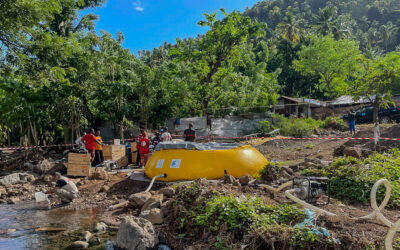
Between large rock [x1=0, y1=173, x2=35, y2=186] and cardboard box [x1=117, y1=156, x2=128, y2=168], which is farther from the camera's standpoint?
cardboard box [x1=117, y1=156, x2=128, y2=168]

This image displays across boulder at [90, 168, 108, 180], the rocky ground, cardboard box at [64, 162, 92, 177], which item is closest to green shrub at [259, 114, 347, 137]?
the rocky ground

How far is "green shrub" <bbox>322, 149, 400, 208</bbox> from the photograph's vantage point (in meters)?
6.02

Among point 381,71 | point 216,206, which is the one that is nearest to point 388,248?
point 216,206

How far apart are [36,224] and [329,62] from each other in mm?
34820

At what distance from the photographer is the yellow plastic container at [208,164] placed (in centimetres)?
753

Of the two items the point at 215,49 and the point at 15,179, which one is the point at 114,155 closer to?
the point at 15,179

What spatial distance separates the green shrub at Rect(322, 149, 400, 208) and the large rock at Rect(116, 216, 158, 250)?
3.87 meters

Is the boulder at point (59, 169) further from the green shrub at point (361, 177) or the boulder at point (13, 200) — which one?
the green shrub at point (361, 177)

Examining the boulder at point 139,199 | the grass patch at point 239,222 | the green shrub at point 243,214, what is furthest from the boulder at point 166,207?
the green shrub at point 243,214

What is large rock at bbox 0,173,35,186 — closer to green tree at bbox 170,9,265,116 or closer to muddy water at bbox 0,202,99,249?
muddy water at bbox 0,202,99,249

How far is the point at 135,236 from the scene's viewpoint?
15.5 feet

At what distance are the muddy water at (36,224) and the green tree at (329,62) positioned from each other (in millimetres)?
31280

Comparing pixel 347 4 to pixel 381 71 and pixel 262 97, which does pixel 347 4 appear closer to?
pixel 262 97

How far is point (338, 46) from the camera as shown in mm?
36312
